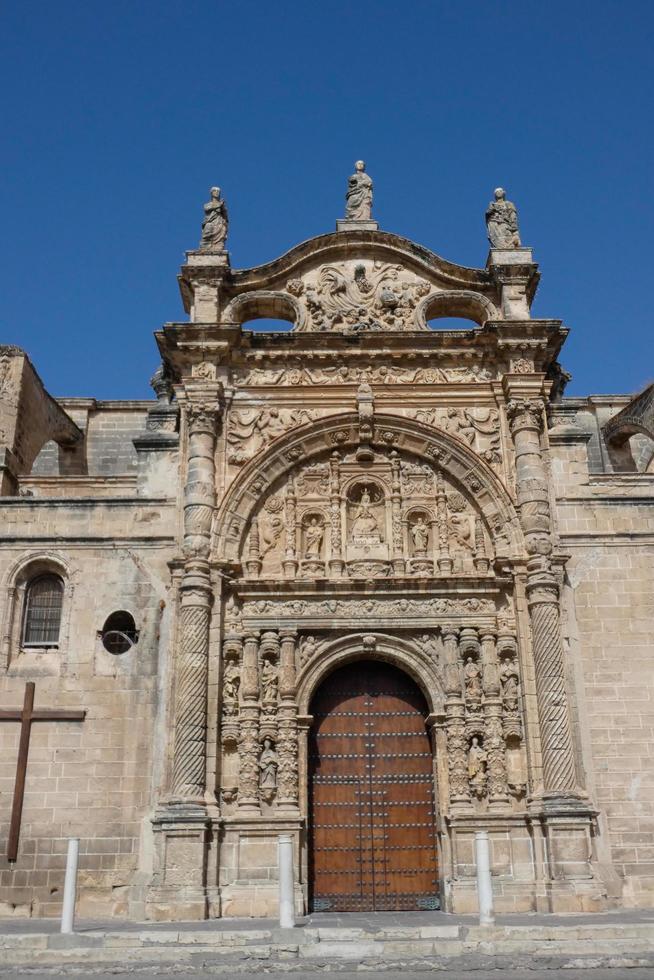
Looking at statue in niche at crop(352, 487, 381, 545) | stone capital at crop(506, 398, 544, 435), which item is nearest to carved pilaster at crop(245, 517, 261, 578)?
statue in niche at crop(352, 487, 381, 545)

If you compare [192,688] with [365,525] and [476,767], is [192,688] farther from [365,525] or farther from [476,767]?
[476,767]

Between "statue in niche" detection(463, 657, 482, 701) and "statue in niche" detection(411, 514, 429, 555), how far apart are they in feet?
5.98

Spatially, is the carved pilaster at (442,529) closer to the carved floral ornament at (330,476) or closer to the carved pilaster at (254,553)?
the carved floral ornament at (330,476)

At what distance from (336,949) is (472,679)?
5325 mm

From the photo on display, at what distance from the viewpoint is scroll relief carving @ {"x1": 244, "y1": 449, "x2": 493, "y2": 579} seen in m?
14.5

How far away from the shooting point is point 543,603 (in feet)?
44.8

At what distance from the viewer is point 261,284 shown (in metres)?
16.0

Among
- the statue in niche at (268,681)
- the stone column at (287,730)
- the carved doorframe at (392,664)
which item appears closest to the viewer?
the stone column at (287,730)

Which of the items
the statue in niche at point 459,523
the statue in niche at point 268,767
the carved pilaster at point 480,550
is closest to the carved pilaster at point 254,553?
the statue in niche at point 268,767

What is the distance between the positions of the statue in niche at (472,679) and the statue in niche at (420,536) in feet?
5.98

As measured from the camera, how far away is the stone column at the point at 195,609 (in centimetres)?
1284

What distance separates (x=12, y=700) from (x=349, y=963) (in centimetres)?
690

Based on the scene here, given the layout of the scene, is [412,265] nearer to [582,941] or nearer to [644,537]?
[644,537]

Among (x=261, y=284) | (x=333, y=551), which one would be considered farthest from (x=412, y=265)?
(x=333, y=551)
